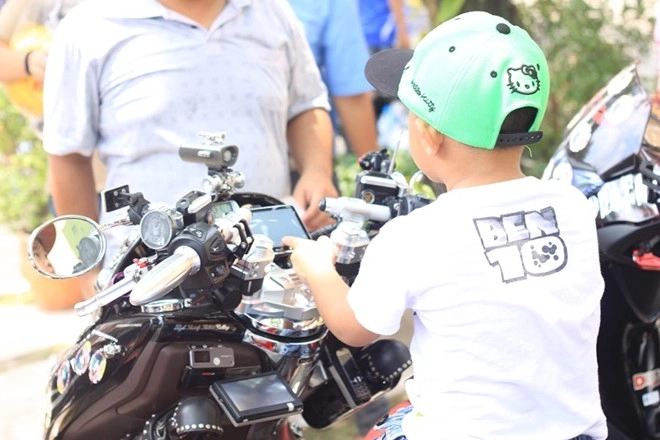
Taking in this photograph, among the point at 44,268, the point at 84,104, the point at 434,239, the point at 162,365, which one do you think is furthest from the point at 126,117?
the point at 434,239

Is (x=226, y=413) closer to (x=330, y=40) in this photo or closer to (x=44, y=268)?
(x=44, y=268)

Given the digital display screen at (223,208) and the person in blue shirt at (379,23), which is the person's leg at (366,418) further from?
the person in blue shirt at (379,23)

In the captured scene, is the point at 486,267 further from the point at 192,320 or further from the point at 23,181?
the point at 23,181

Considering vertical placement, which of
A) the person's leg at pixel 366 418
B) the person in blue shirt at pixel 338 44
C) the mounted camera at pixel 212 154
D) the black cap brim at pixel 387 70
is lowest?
the person's leg at pixel 366 418

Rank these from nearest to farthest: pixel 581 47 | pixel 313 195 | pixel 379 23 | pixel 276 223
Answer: pixel 276 223 → pixel 313 195 → pixel 581 47 → pixel 379 23

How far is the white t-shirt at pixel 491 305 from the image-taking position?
1.83 metres

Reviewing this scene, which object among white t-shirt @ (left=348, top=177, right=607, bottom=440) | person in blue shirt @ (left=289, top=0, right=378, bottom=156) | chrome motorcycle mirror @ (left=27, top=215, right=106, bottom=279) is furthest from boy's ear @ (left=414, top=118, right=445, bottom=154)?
person in blue shirt @ (left=289, top=0, right=378, bottom=156)

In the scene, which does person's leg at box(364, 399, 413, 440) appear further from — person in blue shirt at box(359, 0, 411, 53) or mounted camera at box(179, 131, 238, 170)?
person in blue shirt at box(359, 0, 411, 53)

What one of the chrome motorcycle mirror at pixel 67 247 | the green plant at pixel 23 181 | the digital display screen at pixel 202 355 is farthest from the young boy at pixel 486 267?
the green plant at pixel 23 181

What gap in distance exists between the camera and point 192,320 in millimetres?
2066

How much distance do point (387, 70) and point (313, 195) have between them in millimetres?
909

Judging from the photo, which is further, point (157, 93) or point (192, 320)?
point (157, 93)

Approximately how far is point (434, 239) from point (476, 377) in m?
0.28

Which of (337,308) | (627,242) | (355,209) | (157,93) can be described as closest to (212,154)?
(355,209)
